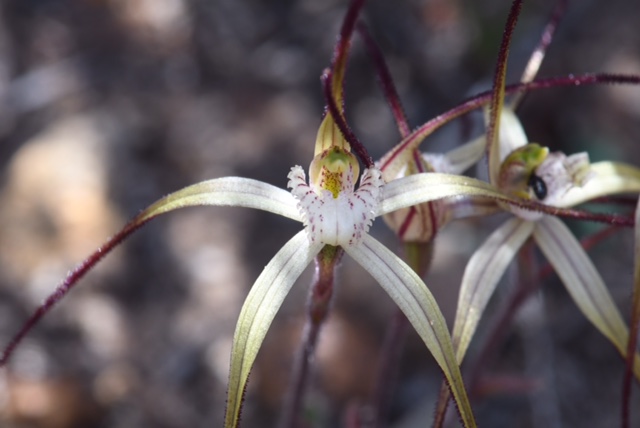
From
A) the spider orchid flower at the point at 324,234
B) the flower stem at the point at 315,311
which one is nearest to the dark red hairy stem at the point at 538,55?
the spider orchid flower at the point at 324,234

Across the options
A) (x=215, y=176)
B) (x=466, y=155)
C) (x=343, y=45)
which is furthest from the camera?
(x=215, y=176)

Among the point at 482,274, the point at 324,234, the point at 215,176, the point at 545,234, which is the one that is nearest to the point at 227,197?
the point at 324,234

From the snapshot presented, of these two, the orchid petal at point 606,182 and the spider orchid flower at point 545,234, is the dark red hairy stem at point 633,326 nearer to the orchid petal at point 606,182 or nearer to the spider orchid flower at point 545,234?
the spider orchid flower at point 545,234

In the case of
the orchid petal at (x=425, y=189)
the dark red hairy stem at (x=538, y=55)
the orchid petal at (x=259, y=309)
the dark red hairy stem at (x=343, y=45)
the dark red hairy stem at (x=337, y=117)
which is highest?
the dark red hairy stem at (x=538, y=55)

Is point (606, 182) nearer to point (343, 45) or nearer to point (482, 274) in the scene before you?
point (482, 274)

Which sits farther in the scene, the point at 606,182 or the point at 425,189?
the point at 606,182

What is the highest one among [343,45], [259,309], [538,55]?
[538,55]

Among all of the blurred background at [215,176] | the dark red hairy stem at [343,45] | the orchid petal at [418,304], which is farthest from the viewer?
the blurred background at [215,176]

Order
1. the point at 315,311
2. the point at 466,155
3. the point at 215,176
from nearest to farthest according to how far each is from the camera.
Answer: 1. the point at 315,311
2. the point at 466,155
3. the point at 215,176

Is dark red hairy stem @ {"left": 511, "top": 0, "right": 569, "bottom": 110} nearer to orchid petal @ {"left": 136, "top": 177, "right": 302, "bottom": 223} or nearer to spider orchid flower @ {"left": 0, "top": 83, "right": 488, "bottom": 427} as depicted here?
spider orchid flower @ {"left": 0, "top": 83, "right": 488, "bottom": 427}
